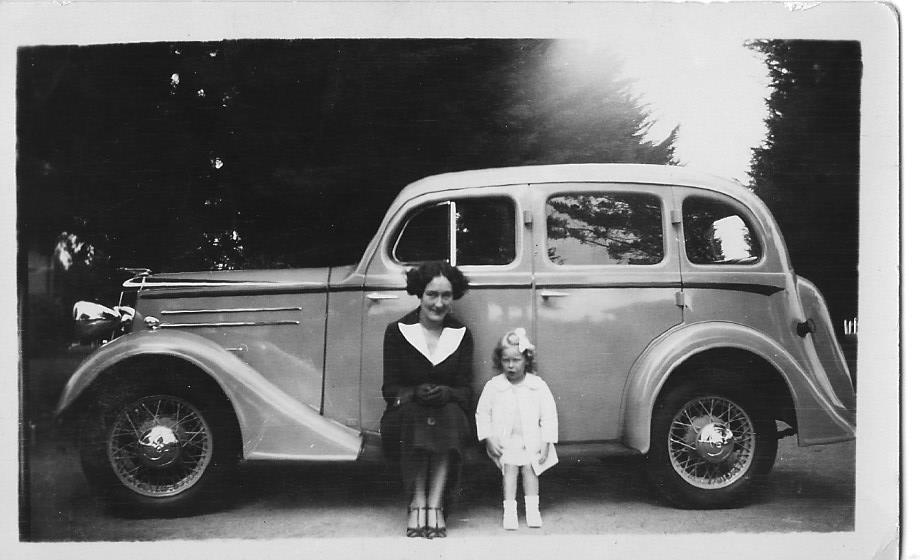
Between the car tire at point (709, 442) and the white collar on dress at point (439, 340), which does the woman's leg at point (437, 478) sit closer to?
the white collar on dress at point (439, 340)

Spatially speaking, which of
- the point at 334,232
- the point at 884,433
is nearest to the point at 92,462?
the point at 334,232

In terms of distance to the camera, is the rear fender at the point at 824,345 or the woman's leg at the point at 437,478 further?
the rear fender at the point at 824,345

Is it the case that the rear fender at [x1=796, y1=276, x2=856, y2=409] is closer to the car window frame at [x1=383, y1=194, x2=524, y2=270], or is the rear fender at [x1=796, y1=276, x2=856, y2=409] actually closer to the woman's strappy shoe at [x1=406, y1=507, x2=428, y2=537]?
the car window frame at [x1=383, y1=194, x2=524, y2=270]

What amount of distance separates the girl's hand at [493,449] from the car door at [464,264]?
0.93 ft

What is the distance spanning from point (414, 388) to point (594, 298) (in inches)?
39.8

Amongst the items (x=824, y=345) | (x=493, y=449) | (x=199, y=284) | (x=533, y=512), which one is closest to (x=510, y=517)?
(x=533, y=512)

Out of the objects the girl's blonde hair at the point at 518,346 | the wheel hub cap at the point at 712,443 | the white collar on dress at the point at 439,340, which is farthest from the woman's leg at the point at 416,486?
the wheel hub cap at the point at 712,443

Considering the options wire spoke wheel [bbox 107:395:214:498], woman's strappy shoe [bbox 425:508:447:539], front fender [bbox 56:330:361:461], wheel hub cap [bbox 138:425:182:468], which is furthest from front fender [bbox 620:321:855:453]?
wheel hub cap [bbox 138:425:182:468]

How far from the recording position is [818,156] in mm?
3738

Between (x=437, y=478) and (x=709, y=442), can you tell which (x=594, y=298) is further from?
(x=437, y=478)

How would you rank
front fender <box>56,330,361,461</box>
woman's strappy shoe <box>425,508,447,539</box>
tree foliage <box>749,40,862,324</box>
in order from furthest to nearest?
tree foliage <box>749,40,862,324</box> → woman's strappy shoe <box>425,508,447,539</box> → front fender <box>56,330,361,461</box>

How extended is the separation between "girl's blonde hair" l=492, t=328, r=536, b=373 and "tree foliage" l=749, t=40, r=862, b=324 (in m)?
1.52

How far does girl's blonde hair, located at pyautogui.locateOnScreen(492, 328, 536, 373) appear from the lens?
11.2 feet

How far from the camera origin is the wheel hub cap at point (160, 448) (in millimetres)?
3373
